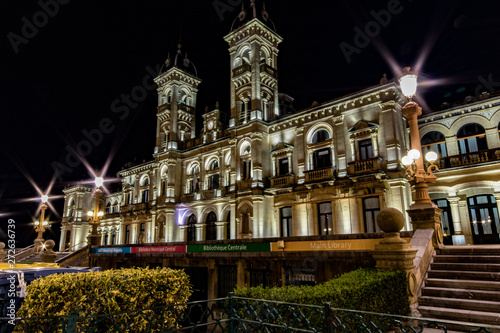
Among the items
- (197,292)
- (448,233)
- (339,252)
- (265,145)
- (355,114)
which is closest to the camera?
(339,252)

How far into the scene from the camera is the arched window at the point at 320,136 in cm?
2559

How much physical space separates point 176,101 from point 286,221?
799 inches

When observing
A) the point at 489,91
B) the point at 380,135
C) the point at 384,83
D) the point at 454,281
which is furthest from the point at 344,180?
the point at 454,281

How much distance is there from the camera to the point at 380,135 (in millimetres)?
22562

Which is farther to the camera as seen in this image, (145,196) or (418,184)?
(145,196)

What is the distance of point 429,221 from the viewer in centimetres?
1183

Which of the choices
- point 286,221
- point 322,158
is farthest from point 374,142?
point 286,221

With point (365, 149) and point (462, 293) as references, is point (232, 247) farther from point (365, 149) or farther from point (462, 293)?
point (365, 149)

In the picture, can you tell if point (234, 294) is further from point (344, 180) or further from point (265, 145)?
point (265, 145)

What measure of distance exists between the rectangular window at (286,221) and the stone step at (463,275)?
16070 mm

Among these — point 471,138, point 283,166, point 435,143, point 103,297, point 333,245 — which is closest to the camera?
point 103,297

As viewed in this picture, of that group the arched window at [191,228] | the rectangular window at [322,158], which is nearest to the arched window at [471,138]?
the rectangular window at [322,158]

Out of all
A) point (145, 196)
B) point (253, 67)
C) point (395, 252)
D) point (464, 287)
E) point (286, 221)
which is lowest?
point (464, 287)

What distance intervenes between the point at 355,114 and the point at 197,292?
1650 centimetres
